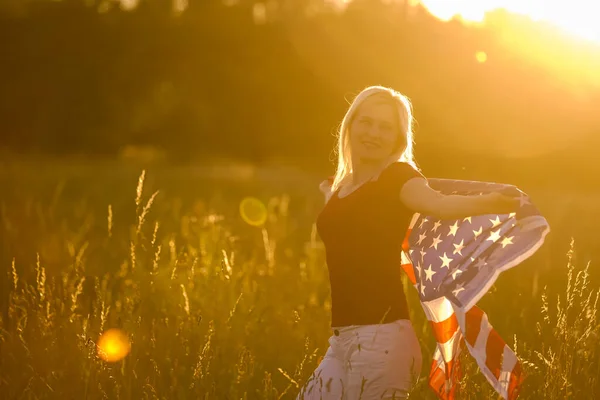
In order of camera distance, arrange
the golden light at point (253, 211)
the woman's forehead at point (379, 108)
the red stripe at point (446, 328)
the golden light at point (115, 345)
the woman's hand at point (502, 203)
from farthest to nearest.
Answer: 1. the golden light at point (253, 211)
2. the golden light at point (115, 345)
3. the woman's forehead at point (379, 108)
4. the red stripe at point (446, 328)
5. the woman's hand at point (502, 203)

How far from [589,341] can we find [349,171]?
1.86 m

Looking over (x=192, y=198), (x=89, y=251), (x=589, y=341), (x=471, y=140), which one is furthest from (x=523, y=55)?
(x=589, y=341)

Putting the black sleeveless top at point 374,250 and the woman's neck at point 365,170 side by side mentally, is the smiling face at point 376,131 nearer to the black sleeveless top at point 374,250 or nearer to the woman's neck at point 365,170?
the woman's neck at point 365,170

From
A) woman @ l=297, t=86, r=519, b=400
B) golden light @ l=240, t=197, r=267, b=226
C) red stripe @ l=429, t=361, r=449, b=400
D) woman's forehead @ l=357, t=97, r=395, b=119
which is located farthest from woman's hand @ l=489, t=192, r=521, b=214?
golden light @ l=240, t=197, r=267, b=226

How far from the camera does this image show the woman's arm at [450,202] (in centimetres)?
305

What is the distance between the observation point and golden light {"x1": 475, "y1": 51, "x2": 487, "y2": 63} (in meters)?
27.3

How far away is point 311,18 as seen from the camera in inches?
1560

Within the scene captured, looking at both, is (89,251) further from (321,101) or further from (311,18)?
(311,18)

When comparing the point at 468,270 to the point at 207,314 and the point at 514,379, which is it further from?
the point at 207,314

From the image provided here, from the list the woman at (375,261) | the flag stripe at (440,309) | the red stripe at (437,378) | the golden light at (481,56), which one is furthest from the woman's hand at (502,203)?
the golden light at (481,56)

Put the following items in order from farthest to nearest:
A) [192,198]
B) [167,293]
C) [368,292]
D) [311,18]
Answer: [311,18] → [192,198] → [167,293] → [368,292]

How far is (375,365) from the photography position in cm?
335

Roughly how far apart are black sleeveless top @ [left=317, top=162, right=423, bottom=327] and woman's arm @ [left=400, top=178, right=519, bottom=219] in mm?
81

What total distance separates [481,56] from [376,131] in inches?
998
